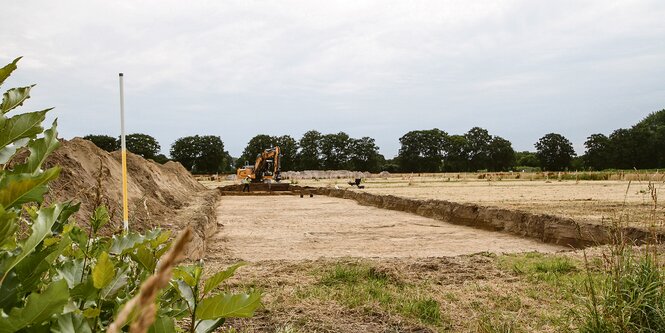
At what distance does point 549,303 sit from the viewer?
5027 millimetres

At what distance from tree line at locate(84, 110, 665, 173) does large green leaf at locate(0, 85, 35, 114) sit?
9383 centimetres

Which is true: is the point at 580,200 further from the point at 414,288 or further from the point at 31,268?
the point at 31,268

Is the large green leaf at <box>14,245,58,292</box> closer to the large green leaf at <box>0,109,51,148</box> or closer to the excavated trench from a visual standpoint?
the large green leaf at <box>0,109,51,148</box>

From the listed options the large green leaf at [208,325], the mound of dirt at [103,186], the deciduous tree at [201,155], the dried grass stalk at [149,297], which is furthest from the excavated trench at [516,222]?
the deciduous tree at [201,155]

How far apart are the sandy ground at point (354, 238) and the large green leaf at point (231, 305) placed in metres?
7.83

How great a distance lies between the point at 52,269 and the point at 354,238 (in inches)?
420

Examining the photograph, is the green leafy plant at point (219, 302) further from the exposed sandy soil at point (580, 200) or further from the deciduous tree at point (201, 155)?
the deciduous tree at point (201, 155)

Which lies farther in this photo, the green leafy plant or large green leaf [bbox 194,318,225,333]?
large green leaf [bbox 194,318,225,333]

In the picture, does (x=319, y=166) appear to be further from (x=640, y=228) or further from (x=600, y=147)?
(x=640, y=228)

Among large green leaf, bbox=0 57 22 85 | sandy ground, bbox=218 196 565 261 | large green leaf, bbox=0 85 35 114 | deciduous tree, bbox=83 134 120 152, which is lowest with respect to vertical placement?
sandy ground, bbox=218 196 565 261

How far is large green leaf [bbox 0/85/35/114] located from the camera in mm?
1330

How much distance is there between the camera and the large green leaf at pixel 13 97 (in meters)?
1.33

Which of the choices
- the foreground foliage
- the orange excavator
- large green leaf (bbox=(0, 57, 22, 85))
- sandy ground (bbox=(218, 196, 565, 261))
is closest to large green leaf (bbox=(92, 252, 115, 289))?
the foreground foliage

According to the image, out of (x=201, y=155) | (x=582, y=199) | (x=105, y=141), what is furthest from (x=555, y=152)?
(x=582, y=199)
